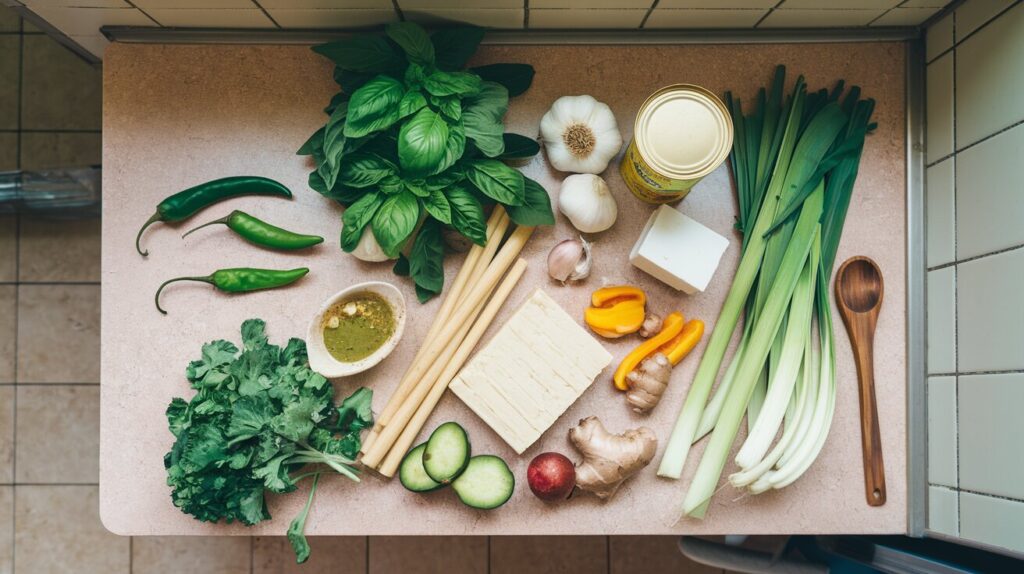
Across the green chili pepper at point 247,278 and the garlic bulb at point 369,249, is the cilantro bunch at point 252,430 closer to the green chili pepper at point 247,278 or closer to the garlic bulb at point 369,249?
the green chili pepper at point 247,278

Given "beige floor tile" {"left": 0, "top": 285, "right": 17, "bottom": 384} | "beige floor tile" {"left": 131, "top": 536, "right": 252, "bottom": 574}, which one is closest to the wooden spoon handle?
"beige floor tile" {"left": 131, "top": 536, "right": 252, "bottom": 574}

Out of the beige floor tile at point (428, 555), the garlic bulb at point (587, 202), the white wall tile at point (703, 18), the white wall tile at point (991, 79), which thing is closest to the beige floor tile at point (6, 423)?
the beige floor tile at point (428, 555)

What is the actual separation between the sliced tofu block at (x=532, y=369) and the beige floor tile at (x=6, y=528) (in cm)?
149

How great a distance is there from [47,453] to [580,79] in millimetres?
1770

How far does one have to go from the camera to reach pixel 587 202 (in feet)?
4.18

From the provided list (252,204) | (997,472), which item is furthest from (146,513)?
(997,472)

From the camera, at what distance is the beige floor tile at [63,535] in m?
1.87

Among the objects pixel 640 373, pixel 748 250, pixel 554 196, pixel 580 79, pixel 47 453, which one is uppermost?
pixel 580 79

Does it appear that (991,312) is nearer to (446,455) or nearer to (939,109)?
(939,109)

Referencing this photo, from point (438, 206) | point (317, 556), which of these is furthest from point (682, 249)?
point (317, 556)

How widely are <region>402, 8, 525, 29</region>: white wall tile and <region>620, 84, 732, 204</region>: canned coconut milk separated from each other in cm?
33

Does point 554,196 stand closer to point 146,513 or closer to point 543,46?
point 543,46

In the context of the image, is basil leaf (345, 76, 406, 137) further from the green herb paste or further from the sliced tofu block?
the sliced tofu block

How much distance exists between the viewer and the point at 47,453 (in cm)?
186
